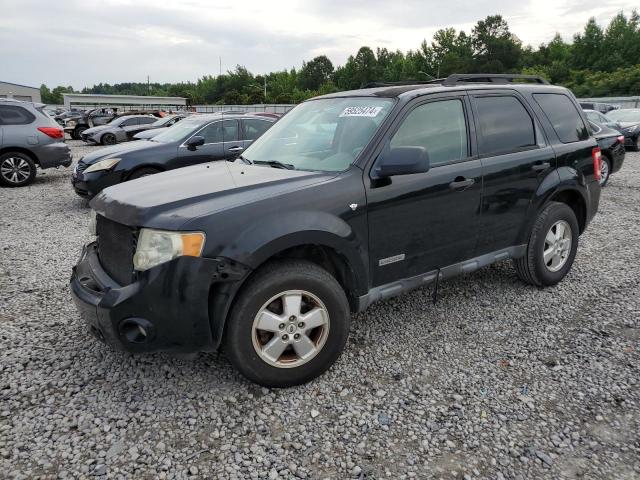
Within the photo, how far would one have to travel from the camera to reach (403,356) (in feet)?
11.3

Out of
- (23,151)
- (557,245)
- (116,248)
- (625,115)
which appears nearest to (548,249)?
(557,245)

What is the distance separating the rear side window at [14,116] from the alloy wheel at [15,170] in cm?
75

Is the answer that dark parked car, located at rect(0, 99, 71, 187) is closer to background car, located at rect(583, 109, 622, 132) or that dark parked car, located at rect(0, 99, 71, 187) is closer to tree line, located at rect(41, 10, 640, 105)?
background car, located at rect(583, 109, 622, 132)

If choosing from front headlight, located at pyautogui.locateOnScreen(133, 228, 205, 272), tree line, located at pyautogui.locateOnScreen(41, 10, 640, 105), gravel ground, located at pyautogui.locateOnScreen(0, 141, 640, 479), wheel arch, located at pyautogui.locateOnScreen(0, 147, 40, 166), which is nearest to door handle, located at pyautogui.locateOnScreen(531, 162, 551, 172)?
gravel ground, located at pyautogui.locateOnScreen(0, 141, 640, 479)

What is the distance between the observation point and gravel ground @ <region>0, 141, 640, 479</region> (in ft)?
7.97

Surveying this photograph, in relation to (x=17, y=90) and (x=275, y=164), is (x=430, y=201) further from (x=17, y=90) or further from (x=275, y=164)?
(x=17, y=90)

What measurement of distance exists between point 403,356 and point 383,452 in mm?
1005

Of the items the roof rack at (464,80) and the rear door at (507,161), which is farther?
the roof rack at (464,80)

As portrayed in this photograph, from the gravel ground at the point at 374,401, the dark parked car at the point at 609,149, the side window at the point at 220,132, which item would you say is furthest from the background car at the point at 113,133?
the gravel ground at the point at 374,401

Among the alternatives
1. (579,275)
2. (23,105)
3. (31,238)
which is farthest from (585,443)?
(23,105)

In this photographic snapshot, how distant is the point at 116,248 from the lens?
2.95 m

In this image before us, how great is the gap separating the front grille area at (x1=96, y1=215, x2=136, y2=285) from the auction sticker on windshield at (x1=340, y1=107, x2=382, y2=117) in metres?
1.80

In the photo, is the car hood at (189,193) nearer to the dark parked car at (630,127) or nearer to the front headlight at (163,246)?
the front headlight at (163,246)

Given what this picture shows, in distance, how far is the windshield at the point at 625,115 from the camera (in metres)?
17.1
